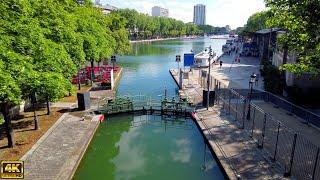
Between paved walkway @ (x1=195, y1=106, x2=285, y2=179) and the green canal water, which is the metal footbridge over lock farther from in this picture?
paved walkway @ (x1=195, y1=106, x2=285, y2=179)

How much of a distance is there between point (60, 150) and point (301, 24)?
15104 mm

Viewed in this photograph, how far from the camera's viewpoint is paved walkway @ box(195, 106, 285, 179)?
53.4 feet

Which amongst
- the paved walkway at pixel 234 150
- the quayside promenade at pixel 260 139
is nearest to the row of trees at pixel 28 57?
the paved walkway at pixel 234 150

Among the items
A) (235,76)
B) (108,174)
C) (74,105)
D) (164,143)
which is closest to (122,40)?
(235,76)

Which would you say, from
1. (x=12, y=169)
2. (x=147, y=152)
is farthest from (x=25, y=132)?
(x=12, y=169)

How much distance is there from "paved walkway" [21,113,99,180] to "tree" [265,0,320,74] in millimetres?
13751

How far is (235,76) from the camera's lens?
4678cm

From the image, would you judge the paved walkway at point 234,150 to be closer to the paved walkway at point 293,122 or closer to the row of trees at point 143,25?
the paved walkway at point 293,122

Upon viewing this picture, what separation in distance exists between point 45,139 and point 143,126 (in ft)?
28.3

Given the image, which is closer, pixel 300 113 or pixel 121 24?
pixel 300 113

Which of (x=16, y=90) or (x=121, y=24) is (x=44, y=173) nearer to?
(x=16, y=90)

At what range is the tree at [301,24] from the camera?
1609cm

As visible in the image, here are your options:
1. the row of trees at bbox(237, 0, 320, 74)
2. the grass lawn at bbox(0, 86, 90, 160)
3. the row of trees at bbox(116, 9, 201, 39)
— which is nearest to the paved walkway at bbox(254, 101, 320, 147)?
the row of trees at bbox(237, 0, 320, 74)

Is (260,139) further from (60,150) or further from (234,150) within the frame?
(60,150)
